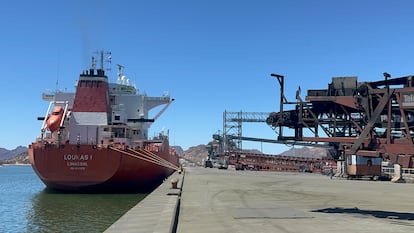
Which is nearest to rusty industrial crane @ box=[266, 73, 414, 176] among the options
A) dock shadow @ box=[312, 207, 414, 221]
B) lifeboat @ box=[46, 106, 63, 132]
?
dock shadow @ box=[312, 207, 414, 221]

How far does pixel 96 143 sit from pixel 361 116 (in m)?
24.0

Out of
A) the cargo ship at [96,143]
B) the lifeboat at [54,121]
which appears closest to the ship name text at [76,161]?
the cargo ship at [96,143]

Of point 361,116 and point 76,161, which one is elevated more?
point 361,116

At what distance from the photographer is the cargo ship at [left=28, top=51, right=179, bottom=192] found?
27797 millimetres

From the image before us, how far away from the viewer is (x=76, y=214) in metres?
19.9

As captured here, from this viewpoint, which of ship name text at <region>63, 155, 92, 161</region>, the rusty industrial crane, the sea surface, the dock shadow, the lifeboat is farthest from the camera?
the lifeboat

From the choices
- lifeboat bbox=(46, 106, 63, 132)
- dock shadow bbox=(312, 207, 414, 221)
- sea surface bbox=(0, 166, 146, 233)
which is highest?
lifeboat bbox=(46, 106, 63, 132)

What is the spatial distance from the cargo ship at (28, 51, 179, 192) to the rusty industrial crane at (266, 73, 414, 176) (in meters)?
19.7

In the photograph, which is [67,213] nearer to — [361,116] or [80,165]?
[80,165]

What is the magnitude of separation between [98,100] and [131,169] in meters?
6.45

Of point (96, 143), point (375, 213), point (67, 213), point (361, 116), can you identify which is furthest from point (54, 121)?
point (361, 116)

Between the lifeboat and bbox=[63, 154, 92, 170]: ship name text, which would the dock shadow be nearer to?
bbox=[63, 154, 92, 170]: ship name text

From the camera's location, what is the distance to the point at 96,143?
3011 cm

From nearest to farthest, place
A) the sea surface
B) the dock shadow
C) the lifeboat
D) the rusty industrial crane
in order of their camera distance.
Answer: the rusty industrial crane < the dock shadow < the sea surface < the lifeboat
